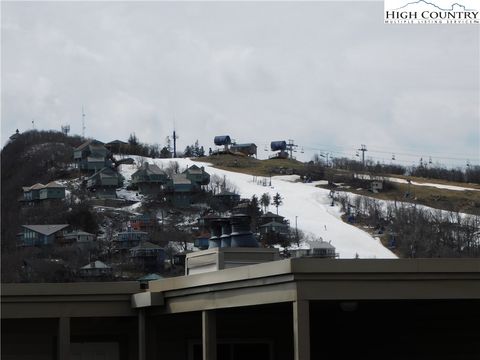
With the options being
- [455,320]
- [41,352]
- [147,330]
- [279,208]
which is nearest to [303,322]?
[455,320]

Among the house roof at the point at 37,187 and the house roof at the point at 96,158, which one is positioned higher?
the house roof at the point at 96,158

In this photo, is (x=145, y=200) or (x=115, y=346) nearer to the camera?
(x=115, y=346)

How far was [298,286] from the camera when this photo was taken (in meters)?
12.2

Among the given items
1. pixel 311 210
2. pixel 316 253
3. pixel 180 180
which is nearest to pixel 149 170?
pixel 180 180

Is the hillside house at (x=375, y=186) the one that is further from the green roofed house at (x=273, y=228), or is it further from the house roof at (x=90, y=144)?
the house roof at (x=90, y=144)

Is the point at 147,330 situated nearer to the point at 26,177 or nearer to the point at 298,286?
the point at 298,286

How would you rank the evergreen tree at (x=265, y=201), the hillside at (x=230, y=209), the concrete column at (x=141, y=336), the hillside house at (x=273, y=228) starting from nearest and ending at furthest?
the concrete column at (x=141, y=336)
the hillside at (x=230, y=209)
the hillside house at (x=273, y=228)
the evergreen tree at (x=265, y=201)

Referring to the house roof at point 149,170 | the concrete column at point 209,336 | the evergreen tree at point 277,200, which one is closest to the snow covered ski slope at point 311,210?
the evergreen tree at point 277,200

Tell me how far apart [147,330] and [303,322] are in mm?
4987

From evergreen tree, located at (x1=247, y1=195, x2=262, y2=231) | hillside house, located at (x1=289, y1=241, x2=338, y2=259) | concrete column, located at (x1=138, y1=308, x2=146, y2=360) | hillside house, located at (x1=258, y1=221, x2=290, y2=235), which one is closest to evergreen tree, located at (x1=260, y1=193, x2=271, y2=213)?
evergreen tree, located at (x1=247, y1=195, x2=262, y2=231)

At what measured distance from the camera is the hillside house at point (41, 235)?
109438 millimetres

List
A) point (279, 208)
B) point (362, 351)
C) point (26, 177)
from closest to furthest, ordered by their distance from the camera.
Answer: point (362, 351) → point (279, 208) → point (26, 177)

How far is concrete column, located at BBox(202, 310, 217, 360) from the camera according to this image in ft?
46.8

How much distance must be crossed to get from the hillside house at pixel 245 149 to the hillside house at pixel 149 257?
55.2m
